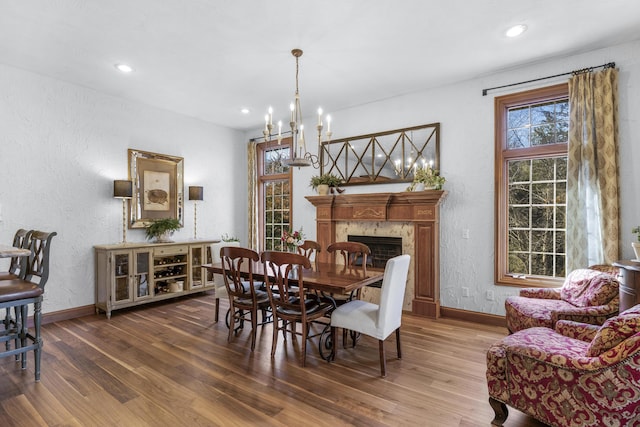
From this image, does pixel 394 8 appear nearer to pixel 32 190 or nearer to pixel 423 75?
pixel 423 75

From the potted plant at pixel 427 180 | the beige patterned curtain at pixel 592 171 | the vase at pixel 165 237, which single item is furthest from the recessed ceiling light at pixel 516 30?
the vase at pixel 165 237

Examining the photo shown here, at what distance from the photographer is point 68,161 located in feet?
13.7


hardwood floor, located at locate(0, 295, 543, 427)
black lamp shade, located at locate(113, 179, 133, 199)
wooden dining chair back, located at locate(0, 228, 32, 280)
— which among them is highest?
black lamp shade, located at locate(113, 179, 133, 199)

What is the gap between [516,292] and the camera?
3.76 meters

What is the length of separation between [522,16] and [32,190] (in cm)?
537

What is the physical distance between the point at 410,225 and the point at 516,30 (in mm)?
2351

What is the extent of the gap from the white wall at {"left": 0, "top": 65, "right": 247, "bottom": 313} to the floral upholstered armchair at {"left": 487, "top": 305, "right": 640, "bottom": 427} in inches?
186

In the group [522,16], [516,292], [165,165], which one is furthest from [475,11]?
[165,165]

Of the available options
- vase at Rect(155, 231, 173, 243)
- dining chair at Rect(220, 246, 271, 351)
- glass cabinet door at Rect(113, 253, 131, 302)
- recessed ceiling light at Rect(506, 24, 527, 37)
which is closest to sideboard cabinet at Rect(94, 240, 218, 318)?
glass cabinet door at Rect(113, 253, 131, 302)

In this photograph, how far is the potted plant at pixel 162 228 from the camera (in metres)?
4.85

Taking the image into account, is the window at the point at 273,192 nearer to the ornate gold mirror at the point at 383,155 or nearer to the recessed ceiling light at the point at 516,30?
the ornate gold mirror at the point at 383,155

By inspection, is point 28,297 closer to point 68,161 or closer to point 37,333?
point 37,333

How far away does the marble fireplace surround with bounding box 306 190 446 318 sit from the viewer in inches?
163

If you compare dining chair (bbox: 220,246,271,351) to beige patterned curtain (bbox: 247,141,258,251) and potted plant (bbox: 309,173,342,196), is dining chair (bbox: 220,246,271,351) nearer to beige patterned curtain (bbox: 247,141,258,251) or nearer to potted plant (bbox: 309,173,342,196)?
potted plant (bbox: 309,173,342,196)
